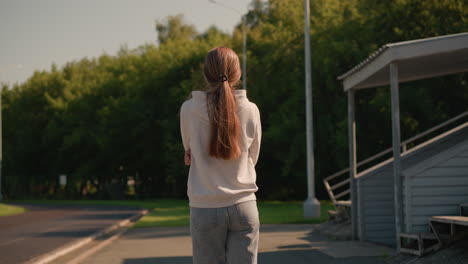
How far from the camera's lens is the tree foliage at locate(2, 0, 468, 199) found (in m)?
30.5

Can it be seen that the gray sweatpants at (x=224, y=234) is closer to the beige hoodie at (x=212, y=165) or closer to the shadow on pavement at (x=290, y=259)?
the beige hoodie at (x=212, y=165)

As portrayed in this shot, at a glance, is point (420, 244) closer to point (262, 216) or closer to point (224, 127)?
point (224, 127)

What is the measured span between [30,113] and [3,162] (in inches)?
201

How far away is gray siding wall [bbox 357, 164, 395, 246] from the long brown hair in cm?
906

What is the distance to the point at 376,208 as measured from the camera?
12.1 m

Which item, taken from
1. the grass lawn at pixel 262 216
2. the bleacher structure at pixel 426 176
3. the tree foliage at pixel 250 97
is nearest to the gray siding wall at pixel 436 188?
the bleacher structure at pixel 426 176

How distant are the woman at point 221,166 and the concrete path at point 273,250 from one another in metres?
6.51

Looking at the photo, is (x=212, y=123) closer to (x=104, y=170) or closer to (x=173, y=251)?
(x=173, y=251)

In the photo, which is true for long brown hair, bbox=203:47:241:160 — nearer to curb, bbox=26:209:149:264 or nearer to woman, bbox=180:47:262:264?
woman, bbox=180:47:262:264

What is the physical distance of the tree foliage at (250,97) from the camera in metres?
30.5

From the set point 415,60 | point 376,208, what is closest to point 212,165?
point 415,60

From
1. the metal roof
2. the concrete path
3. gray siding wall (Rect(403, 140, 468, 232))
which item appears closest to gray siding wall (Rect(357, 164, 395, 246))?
the concrete path

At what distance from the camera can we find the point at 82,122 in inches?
2045

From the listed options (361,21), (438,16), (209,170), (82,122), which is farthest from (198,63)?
(209,170)
